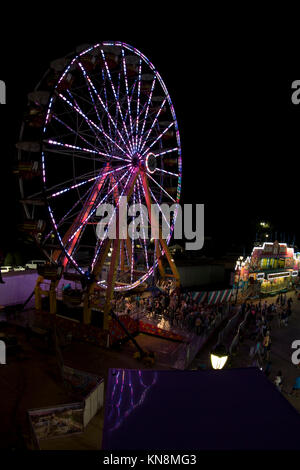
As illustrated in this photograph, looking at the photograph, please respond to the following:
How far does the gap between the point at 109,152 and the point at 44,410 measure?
978cm

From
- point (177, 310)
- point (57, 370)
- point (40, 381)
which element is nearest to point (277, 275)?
point (177, 310)

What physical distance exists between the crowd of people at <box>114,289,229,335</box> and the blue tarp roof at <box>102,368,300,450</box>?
356 inches

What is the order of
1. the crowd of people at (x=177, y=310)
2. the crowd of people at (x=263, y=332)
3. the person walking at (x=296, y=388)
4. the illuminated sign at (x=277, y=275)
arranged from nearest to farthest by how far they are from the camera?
the person walking at (x=296, y=388)
the crowd of people at (x=263, y=332)
the crowd of people at (x=177, y=310)
the illuminated sign at (x=277, y=275)

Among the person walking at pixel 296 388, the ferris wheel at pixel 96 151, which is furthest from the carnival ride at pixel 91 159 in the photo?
the person walking at pixel 296 388

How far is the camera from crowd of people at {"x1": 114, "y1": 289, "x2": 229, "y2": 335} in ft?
41.7

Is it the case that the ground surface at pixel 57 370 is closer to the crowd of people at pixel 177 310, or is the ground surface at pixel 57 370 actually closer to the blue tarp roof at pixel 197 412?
the crowd of people at pixel 177 310

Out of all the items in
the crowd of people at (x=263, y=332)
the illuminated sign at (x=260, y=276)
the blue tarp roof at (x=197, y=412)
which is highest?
the blue tarp roof at (x=197, y=412)

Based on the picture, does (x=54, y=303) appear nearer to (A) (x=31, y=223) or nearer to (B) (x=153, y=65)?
(A) (x=31, y=223)

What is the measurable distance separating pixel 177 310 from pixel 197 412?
36.7ft

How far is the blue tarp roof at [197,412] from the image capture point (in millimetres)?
2525

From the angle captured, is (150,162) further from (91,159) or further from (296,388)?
(296,388)

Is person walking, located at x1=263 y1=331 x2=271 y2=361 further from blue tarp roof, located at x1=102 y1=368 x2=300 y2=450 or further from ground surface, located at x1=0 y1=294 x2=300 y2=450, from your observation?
blue tarp roof, located at x1=102 y1=368 x2=300 y2=450

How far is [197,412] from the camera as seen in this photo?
113 inches

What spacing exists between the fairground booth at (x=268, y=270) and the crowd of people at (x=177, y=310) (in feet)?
15.2
